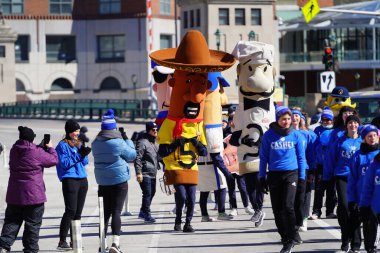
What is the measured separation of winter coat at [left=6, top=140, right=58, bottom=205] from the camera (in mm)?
16312

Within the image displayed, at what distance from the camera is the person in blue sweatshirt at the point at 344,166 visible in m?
16.0

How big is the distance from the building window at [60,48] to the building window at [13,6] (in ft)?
10.4

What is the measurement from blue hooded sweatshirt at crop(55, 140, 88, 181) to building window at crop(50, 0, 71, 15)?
3200 inches

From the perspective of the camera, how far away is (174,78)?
20.2 metres

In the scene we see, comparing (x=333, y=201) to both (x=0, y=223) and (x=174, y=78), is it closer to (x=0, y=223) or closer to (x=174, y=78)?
(x=174, y=78)

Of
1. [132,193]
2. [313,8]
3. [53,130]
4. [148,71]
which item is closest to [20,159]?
[132,193]

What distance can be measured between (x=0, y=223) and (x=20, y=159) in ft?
18.6

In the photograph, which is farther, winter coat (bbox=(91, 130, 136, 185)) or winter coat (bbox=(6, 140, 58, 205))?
winter coat (bbox=(91, 130, 136, 185))

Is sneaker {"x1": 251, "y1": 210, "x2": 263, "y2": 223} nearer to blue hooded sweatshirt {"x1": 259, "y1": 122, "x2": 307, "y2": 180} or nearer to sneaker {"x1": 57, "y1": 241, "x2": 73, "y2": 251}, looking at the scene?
blue hooded sweatshirt {"x1": 259, "y1": 122, "x2": 307, "y2": 180}

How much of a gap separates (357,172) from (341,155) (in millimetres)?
1479

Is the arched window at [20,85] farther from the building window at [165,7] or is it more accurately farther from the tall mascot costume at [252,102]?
the tall mascot costume at [252,102]

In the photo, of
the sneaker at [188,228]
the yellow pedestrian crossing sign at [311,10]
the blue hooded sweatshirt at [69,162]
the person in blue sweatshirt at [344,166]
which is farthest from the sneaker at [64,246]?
the yellow pedestrian crossing sign at [311,10]

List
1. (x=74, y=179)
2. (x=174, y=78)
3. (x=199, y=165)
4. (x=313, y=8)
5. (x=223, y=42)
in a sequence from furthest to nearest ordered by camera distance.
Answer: (x=223, y=42) → (x=313, y=8) → (x=199, y=165) → (x=174, y=78) → (x=74, y=179)

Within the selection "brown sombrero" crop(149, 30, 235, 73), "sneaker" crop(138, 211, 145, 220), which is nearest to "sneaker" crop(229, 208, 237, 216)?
"sneaker" crop(138, 211, 145, 220)
